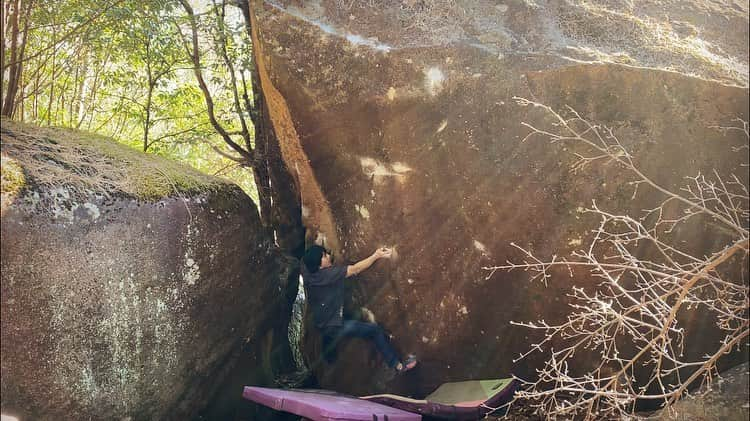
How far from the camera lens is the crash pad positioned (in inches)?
178

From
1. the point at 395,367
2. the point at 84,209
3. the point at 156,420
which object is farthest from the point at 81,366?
the point at 395,367

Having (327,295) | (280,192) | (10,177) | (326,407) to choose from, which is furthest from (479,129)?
(10,177)

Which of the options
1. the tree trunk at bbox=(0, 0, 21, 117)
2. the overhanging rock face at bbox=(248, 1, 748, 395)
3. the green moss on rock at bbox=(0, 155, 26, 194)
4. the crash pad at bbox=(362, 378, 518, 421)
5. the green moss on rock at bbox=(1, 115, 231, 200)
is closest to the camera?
the green moss on rock at bbox=(0, 155, 26, 194)

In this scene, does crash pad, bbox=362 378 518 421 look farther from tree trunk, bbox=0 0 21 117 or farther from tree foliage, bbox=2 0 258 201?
tree foliage, bbox=2 0 258 201

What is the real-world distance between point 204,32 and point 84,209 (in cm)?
472

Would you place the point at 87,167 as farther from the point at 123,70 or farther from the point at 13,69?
the point at 123,70

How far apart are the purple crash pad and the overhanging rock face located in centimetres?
128

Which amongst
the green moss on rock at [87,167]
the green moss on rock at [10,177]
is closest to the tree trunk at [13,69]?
the green moss on rock at [87,167]

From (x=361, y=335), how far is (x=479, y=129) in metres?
2.36

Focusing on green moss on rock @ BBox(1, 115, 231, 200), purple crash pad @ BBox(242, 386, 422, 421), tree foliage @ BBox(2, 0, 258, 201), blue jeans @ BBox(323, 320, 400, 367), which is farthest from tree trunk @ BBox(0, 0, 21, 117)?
blue jeans @ BBox(323, 320, 400, 367)

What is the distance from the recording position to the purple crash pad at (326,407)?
3.83 metres

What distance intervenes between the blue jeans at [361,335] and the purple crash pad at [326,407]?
102 cm

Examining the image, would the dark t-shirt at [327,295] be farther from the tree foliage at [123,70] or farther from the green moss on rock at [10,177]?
the tree foliage at [123,70]

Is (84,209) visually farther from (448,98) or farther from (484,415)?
(484,415)
